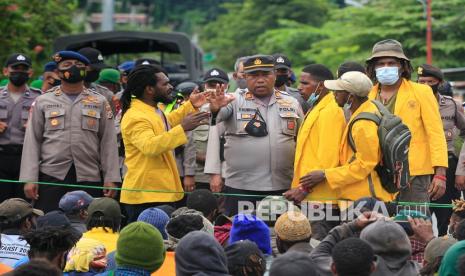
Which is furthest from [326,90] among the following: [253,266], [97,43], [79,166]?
[97,43]

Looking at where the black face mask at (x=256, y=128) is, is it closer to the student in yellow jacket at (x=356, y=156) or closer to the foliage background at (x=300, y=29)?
the student in yellow jacket at (x=356, y=156)

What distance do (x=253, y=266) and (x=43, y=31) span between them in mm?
Answer: 19994

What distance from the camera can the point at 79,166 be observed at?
1116 cm

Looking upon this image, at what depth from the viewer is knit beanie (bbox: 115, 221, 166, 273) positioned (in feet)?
24.8

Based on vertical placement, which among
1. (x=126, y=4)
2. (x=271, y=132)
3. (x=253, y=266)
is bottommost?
(x=253, y=266)

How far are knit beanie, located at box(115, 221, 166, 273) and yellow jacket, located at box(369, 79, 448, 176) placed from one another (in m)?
3.50

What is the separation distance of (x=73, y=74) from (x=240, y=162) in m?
1.83

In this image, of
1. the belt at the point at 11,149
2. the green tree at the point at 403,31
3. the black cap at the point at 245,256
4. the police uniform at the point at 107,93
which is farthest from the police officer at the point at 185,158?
the green tree at the point at 403,31

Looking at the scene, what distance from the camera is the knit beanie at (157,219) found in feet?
29.9

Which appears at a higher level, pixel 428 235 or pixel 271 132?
pixel 271 132

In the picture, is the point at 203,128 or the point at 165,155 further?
the point at 203,128

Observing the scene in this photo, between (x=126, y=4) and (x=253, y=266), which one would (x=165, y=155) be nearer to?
(x=253, y=266)

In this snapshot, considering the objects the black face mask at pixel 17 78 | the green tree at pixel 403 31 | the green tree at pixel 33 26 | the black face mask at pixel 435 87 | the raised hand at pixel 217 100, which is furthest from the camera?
the green tree at pixel 403 31

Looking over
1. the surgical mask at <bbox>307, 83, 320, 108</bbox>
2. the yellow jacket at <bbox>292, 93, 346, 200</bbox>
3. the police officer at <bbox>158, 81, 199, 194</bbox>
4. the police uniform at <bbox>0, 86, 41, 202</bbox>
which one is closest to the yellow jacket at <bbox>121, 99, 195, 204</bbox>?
the surgical mask at <bbox>307, 83, 320, 108</bbox>
